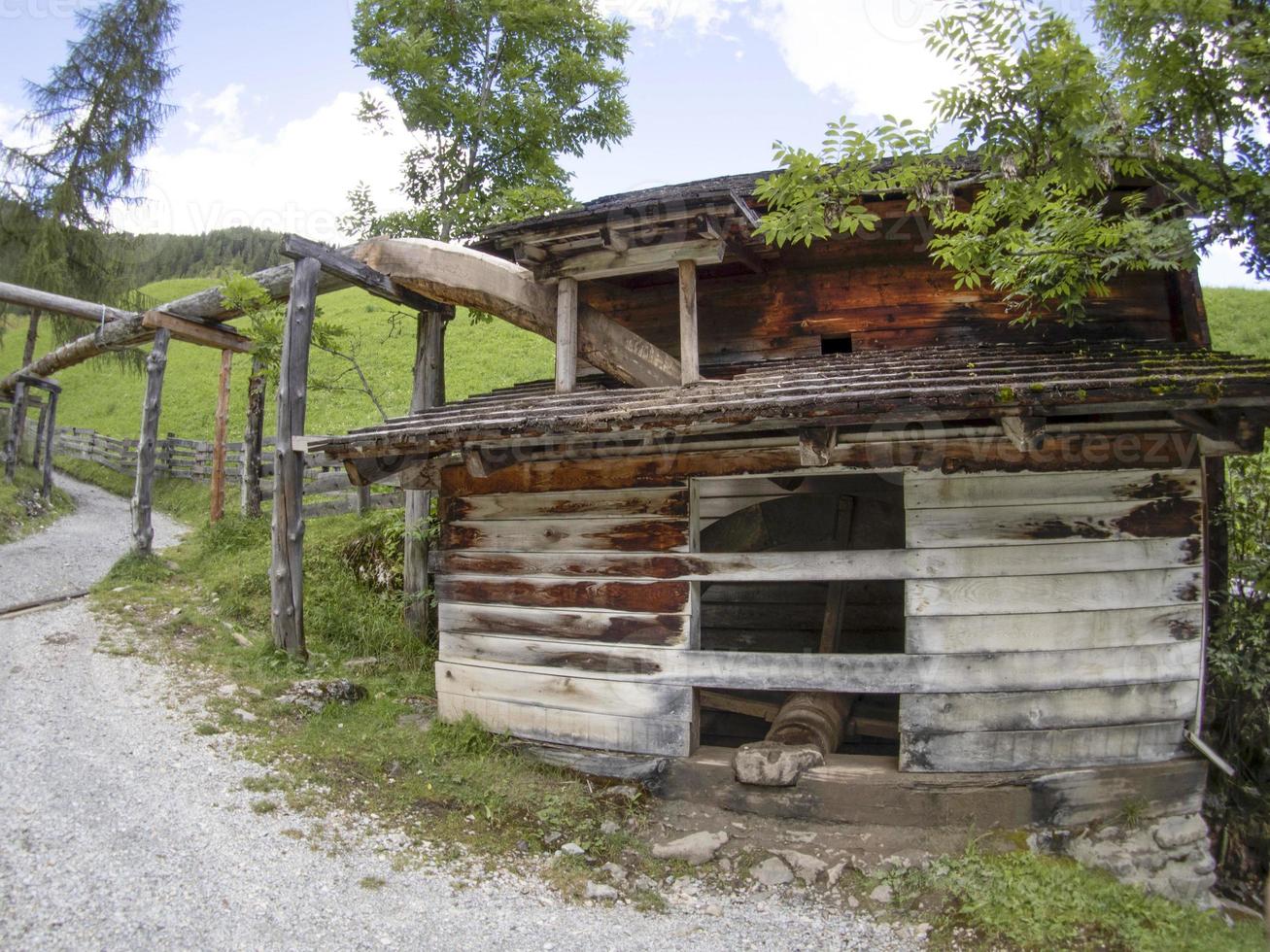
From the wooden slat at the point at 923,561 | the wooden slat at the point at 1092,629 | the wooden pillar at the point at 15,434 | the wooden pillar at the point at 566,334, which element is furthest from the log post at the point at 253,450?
the wooden slat at the point at 1092,629

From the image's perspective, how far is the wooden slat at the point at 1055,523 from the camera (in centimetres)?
532

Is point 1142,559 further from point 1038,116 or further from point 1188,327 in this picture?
point 1038,116

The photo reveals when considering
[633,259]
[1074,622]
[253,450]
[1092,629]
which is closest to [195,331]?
[253,450]

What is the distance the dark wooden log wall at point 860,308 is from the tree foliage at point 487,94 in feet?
12.9

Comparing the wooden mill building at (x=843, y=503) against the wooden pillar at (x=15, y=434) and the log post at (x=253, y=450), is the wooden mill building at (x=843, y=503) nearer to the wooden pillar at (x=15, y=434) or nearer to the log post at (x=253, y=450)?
the log post at (x=253, y=450)

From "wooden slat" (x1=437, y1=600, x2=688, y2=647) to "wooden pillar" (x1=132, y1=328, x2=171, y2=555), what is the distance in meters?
6.61

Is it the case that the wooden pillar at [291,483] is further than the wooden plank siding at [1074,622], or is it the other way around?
the wooden pillar at [291,483]

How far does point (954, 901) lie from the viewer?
474 centimetres

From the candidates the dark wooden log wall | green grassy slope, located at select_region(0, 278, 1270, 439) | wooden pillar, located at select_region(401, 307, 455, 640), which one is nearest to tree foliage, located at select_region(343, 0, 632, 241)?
wooden pillar, located at select_region(401, 307, 455, 640)

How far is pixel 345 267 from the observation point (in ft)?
26.3

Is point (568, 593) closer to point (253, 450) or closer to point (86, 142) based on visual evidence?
point (253, 450)

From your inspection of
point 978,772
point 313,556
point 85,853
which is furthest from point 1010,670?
point 313,556

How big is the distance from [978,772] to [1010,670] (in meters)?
0.71

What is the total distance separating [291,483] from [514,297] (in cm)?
294
